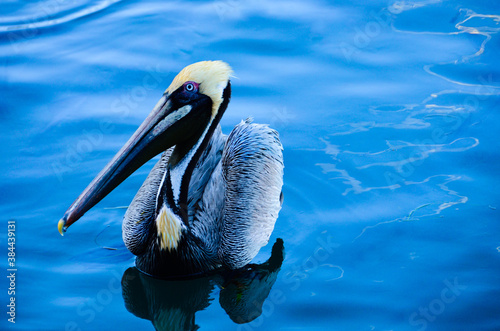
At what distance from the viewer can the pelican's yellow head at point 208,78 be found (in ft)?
15.5

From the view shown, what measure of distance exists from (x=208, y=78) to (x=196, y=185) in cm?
85

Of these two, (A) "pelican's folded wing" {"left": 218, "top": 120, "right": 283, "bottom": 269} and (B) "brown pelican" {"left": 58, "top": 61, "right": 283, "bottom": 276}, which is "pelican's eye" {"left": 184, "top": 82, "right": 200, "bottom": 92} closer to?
(B) "brown pelican" {"left": 58, "top": 61, "right": 283, "bottom": 276}

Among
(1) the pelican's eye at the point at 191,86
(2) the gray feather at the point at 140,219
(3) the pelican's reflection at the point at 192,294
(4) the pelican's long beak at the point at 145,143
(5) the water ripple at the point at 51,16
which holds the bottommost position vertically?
(5) the water ripple at the point at 51,16

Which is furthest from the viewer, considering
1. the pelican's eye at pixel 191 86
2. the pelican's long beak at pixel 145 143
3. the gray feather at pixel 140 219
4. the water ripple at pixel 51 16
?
the water ripple at pixel 51 16

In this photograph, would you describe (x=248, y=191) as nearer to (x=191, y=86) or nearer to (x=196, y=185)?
(x=196, y=185)

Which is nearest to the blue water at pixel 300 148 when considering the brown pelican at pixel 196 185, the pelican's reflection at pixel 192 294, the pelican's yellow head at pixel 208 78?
the pelican's reflection at pixel 192 294

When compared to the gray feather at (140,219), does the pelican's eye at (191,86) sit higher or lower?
higher

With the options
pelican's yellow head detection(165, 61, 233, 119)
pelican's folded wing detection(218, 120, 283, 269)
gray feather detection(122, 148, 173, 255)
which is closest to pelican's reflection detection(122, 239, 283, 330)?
pelican's folded wing detection(218, 120, 283, 269)

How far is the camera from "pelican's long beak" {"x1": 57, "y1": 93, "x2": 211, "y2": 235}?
15.1 feet

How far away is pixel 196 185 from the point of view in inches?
202

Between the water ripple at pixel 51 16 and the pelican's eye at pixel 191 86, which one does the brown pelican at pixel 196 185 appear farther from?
the water ripple at pixel 51 16

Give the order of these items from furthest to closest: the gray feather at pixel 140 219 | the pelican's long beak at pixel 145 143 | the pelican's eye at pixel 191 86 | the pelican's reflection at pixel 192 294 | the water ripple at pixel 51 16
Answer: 1. the water ripple at pixel 51 16
2. the gray feather at pixel 140 219
3. the pelican's reflection at pixel 192 294
4. the pelican's eye at pixel 191 86
5. the pelican's long beak at pixel 145 143

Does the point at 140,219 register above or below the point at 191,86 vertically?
below

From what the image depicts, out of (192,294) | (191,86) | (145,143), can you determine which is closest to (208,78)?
(191,86)
